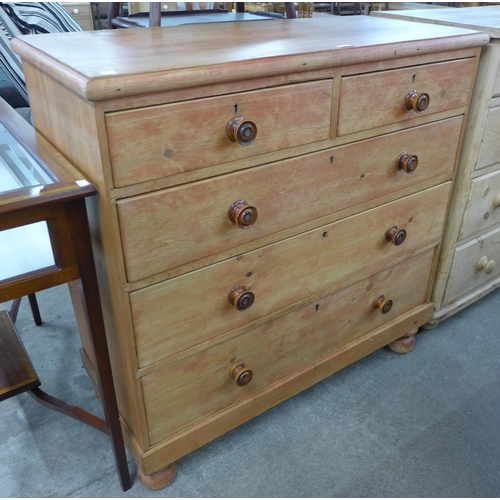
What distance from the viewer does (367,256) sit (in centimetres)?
128

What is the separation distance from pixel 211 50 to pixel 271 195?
0.29m

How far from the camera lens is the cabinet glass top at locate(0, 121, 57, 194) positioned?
0.82 m

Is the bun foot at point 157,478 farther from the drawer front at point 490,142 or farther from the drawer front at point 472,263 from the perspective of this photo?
the drawer front at point 490,142

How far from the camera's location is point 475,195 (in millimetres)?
1452

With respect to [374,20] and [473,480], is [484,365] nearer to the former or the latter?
[473,480]

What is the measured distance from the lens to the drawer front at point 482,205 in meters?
1.45

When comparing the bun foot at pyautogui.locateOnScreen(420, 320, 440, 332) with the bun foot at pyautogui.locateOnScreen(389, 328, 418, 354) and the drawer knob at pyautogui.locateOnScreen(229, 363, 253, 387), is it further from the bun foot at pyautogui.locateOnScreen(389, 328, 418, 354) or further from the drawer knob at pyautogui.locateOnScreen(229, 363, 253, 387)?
the drawer knob at pyautogui.locateOnScreen(229, 363, 253, 387)

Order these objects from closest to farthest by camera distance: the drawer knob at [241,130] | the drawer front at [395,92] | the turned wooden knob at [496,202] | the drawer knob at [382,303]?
the drawer knob at [241,130] < the drawer front at [395,92] < the drawer knob at [382,303] < the turned wooden knob at [496,202]

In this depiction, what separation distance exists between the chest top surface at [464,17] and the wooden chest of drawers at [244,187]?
0.09 meters

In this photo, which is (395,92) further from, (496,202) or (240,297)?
(496,202)

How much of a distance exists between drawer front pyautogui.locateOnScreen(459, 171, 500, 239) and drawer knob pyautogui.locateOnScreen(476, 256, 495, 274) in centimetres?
11

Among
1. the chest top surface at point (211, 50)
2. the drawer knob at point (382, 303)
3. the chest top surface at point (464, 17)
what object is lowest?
the drawer knob at point (382, 303)

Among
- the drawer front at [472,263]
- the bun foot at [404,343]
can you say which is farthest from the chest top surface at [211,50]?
the bun foot at [404,343]

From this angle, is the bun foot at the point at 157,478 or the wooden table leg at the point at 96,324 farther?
the bun foot at the point at 157,478
